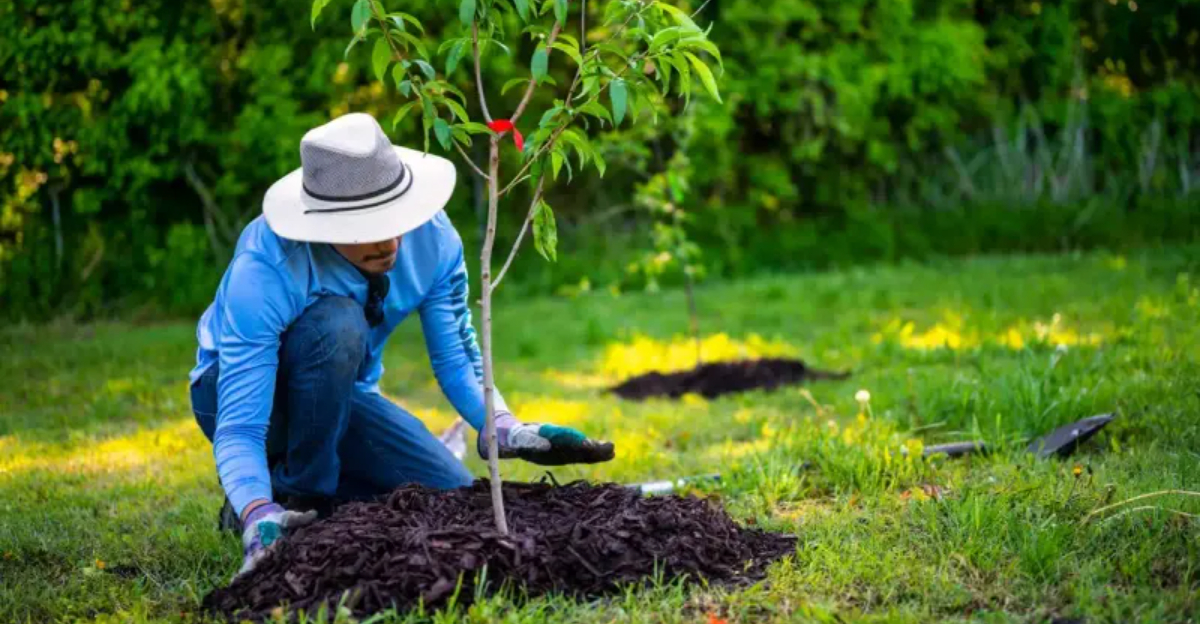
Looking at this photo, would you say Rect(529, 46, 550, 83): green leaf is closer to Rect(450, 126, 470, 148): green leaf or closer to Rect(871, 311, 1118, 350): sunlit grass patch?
Rect(450, 126, 470, 148): green leaf

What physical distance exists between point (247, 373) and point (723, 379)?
3.36 metres

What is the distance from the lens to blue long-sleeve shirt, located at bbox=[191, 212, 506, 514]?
3.16 meters

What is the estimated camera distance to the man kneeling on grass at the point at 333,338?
3166 mm

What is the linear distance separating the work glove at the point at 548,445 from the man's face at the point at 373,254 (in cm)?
55

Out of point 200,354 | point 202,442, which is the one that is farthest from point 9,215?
point 200,354

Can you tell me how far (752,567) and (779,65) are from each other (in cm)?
738

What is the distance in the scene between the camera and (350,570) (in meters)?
2.95

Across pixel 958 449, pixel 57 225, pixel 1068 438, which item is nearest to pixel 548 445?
pixel 958 449

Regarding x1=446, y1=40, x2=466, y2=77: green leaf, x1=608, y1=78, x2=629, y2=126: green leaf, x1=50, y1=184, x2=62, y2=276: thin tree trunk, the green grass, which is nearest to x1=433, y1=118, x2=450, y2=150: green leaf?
x1=446, y1=40, x2=466, y2=77: green leaf

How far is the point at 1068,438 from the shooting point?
13.7 ft

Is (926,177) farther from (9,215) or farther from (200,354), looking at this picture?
(200,354)

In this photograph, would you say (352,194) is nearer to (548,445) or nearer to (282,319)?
(282,319)

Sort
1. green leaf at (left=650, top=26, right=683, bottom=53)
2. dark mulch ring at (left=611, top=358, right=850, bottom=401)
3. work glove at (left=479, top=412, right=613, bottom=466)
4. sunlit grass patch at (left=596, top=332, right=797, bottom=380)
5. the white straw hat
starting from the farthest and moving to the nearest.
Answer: sunlit grass patch at (left=596, top=332, right=797, bottom=380)
dark mulch ring at (left=611, top=358, right=850, bottom=401)
work glove at (left=479, top=412, right=613, bottom=466)
the white straw hat
green leaf at (left=650, top=26, right=683, bottom=53)

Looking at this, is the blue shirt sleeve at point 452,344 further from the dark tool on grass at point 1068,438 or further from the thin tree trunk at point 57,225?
the thin tree trunk at point 57,225
